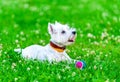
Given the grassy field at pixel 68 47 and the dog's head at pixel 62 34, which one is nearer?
the grassy field at pixel 68 47

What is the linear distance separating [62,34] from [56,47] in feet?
1.43

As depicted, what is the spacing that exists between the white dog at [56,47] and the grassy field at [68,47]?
0.87 feet

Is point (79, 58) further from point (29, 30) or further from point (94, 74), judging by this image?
point (29, 30)

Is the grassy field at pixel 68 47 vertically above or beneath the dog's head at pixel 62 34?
beneath

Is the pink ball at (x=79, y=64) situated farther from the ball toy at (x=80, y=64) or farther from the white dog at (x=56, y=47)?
the white dog at (x=56, y=47)

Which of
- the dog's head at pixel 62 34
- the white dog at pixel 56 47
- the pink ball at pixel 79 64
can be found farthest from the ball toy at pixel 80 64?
the dog's head at pixel 62 34

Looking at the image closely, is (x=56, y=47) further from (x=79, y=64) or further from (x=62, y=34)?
(x=79, y=64)

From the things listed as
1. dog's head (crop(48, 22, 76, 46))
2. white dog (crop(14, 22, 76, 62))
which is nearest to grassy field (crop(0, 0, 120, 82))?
white dog (crop(14, 22, 76, 62))

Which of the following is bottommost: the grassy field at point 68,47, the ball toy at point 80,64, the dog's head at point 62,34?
the grassy field at point 68,47

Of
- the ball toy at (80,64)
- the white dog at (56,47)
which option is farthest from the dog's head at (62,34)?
the ball toy at (80,64)

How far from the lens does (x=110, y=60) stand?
1238cm

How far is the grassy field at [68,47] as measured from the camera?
10.9 m

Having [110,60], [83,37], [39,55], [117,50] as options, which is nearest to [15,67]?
[39,55]

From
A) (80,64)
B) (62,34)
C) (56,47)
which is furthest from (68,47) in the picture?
(80,64)
